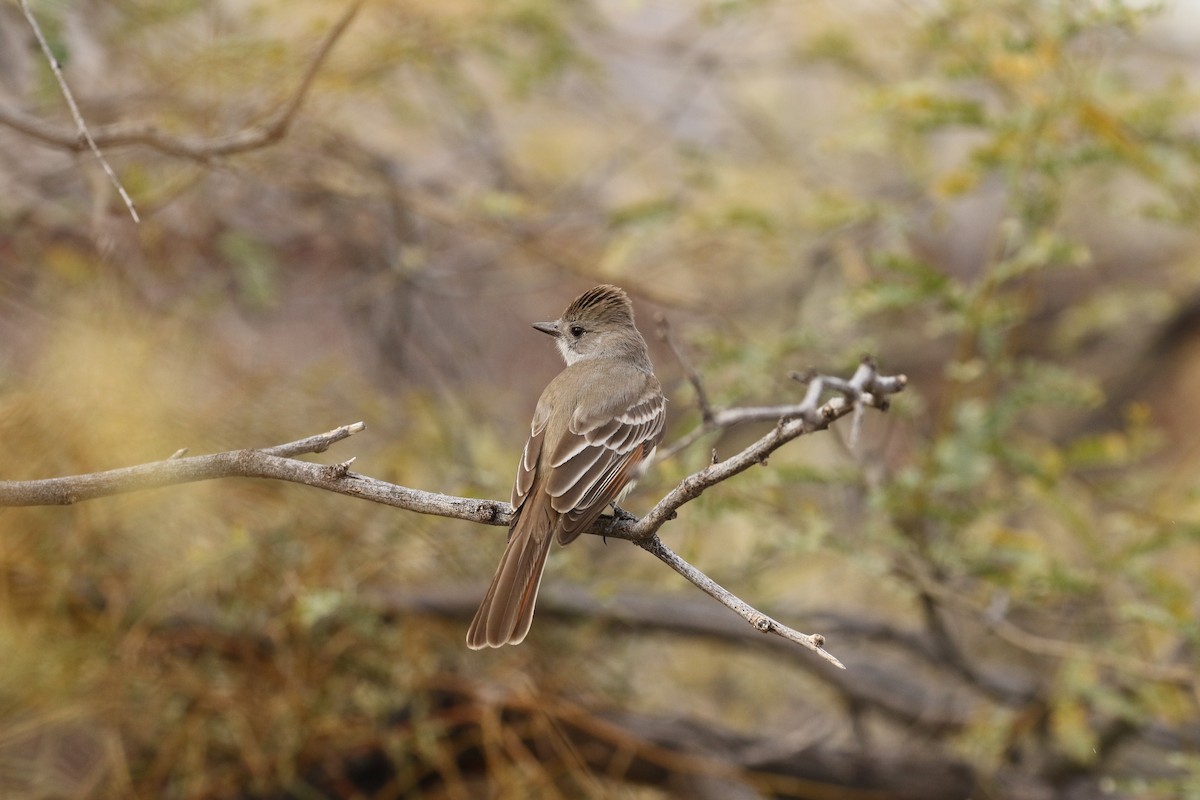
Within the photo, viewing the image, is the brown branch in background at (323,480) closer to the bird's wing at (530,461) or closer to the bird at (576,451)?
the bird at (576,451)

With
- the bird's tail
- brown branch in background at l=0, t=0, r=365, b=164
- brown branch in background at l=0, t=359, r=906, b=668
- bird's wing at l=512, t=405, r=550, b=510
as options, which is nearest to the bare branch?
brown branch in background at l=0, t=359, r=906, b=668

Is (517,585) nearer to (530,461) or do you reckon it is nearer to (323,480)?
(530,461)

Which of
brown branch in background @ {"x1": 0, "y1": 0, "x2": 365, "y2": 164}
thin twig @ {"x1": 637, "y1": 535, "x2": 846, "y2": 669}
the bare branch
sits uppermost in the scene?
brown branch in background @ {"x1": 0, "y1": 0, "x2": 365, "y2": 164}

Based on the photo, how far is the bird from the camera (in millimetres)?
3561

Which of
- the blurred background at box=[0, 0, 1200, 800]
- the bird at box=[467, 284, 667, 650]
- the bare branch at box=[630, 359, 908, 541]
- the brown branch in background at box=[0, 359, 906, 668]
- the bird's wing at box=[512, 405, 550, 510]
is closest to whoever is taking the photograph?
the bare branch at box=[630, 359, 908, 541]

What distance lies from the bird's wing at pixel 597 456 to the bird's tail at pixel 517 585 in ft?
0.27

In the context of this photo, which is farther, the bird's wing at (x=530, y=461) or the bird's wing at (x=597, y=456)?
the bird's wing at (x=530, y=461)

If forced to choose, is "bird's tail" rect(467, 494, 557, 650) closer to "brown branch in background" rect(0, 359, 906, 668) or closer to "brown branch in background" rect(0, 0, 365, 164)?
"brown branch in background" rect(0, 359, 906, 668)

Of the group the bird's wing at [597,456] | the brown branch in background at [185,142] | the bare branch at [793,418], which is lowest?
the bare branch at [793,418]

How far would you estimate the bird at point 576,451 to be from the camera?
11.7 feet

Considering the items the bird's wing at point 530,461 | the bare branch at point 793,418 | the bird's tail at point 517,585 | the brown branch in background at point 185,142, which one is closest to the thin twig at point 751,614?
the bare branch at point 793,418

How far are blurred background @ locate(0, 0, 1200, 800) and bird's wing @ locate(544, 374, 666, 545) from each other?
855 millimetres

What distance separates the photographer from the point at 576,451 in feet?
12.9

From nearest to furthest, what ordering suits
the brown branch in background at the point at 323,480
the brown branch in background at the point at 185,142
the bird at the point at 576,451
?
the brown branch in background at the point at 323,480
the bird at the point at 576,451
the brown branch in background at the point at 185,142
